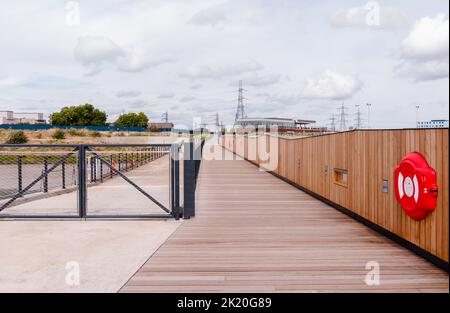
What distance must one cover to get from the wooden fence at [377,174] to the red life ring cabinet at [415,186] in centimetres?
9

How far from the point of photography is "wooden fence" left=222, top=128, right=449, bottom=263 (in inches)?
227

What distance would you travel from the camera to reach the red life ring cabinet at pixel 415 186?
5863 millimetres

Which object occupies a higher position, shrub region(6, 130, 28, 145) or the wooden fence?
shrub region(6, 130, 28, 145)

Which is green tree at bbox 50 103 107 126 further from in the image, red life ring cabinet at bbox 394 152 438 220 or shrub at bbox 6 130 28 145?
red life ring cabinet at bbox 394 152 438 220

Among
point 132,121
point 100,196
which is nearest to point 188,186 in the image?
point 100,196

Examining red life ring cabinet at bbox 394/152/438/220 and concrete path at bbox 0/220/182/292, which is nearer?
concrete path at bbox 0/220/182/292

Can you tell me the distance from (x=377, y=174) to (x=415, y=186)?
1.77 metres

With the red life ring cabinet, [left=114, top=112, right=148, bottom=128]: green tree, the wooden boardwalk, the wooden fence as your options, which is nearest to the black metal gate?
the wooden boardwalk

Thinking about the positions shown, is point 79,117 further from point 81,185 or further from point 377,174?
point 377,174

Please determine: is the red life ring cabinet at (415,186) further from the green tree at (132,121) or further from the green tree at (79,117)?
the green tree at (132,121)

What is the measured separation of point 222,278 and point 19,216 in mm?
5602

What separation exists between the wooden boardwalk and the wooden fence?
0.32 m

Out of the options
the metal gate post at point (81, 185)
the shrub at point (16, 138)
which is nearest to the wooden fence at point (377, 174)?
the metal gate post at point (81, 185)

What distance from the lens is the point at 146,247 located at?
6.93 metres
